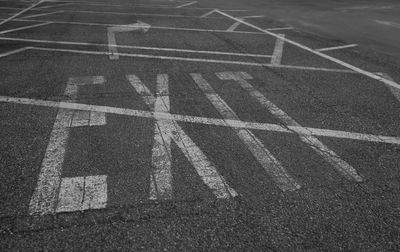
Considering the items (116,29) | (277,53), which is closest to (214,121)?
(277,53)

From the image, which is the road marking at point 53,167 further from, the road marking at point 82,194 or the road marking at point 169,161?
the road marking at point 169,161

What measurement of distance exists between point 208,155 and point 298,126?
4.83 ft

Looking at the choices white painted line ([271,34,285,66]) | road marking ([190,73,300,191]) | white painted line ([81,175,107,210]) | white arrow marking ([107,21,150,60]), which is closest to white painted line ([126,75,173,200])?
white painted line ([81,175,107,210])

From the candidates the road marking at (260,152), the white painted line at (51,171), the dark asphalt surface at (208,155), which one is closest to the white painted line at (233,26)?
the dark asphalt surface at (208,155)

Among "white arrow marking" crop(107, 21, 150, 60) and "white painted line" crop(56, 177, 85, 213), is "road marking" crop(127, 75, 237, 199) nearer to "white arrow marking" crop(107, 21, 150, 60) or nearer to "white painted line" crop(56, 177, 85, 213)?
"white painted line" crop(56, 177, 85, 213)

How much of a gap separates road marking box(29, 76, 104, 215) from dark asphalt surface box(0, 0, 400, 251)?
0.07 metres

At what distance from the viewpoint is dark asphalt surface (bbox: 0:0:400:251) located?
2.88 m

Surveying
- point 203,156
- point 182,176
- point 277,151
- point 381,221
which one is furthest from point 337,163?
point 182,176

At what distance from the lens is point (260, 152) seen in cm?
410

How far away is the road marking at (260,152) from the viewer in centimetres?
357

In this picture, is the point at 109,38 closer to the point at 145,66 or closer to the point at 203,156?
the point at 145,66

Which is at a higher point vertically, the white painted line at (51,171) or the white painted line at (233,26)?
the white painted line at (233,26)

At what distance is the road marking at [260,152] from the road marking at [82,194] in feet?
5.59

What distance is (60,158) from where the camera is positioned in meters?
3.90
